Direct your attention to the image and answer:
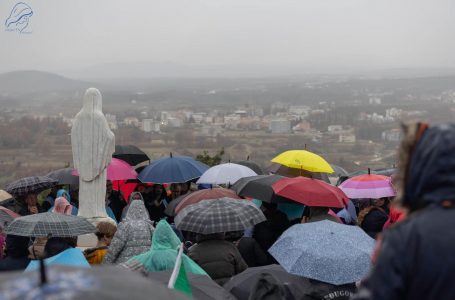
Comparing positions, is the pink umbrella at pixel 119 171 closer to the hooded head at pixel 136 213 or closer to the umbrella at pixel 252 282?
the hooded head at pixel 136 213

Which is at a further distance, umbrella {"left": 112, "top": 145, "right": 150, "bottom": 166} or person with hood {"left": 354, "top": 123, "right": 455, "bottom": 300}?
umbrella {"left": 112, "top": 145, "right": 150, "bottom": 166}

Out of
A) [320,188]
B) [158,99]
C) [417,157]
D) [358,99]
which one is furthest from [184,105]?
[417,157]

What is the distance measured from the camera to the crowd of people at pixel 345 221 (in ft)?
6.64

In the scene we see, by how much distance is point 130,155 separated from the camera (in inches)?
478

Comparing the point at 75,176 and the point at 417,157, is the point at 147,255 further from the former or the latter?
the point at 75,176

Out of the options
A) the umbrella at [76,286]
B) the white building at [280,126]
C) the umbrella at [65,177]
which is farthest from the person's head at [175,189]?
the white building at [280,126]

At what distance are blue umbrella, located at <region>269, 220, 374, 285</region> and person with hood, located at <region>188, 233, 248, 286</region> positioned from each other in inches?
19.8

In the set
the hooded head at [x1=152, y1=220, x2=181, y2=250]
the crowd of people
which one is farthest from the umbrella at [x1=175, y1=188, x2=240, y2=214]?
the hooded head at [x1=152, y1=220, x2=181, y2=250]

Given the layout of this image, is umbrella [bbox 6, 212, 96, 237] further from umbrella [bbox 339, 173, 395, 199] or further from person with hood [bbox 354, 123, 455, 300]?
person with hood [bbox 354, 123, 455, 300]

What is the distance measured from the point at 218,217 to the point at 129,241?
0.79 meters

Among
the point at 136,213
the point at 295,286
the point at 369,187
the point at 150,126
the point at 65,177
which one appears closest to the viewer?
the point at 295,286

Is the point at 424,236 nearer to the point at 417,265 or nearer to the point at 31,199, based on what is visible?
the point at 417,265

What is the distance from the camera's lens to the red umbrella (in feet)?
23.1

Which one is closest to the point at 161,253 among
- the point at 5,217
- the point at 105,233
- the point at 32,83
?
the point at 105,233
